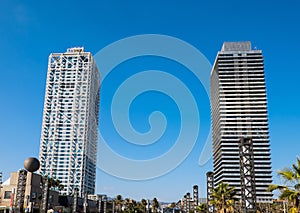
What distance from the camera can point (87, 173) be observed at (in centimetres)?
15112

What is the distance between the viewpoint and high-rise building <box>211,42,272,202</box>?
139 m

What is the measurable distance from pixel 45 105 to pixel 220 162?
258ft

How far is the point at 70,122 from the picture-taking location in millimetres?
150750

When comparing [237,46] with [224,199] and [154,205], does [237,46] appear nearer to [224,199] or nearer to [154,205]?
[154,205]

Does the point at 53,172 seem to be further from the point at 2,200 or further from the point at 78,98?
the point at 2,200

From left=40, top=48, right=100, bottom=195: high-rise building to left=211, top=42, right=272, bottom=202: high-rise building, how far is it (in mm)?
56595

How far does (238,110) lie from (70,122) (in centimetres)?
7175

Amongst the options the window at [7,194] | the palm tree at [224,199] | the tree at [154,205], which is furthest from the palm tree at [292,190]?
the tree at [154,205]

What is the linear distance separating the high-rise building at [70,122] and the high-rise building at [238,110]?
186ft

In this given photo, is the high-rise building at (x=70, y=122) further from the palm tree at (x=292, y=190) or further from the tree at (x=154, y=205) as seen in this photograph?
the palm tree at (x=292, y=190)

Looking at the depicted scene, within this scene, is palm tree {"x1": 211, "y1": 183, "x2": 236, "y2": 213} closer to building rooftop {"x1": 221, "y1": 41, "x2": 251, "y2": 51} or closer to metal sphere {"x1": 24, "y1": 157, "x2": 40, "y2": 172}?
metal sphere {"x1": 24, "y1": 157, "x2": 40, "y2": 172}

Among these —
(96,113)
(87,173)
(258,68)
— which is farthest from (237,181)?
(96,113)

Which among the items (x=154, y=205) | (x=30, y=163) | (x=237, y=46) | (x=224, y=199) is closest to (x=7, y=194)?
(x=30, y=163)

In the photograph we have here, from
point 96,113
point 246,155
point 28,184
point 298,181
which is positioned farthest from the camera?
point 96,113
